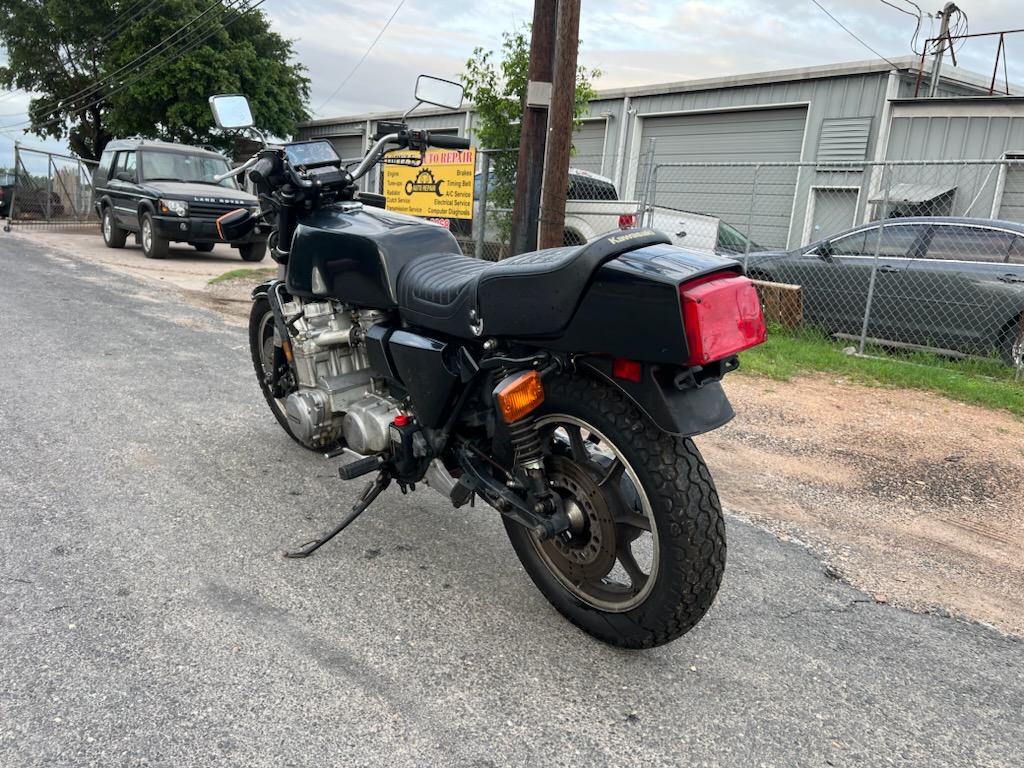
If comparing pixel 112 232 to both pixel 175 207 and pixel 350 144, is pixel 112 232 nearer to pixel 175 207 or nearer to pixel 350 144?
pixel 175 207

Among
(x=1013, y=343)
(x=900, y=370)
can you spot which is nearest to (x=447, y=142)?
(x=900, y=370)

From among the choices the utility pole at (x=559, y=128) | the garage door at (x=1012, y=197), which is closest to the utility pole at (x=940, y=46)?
the garage door at (x=1012, y=197)

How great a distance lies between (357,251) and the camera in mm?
3391

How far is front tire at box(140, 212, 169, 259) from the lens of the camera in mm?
13938

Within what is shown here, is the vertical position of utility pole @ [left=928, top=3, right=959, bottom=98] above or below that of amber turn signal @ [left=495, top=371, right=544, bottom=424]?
above

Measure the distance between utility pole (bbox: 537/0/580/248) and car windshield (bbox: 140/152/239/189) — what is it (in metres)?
8.89

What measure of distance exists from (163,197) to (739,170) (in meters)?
11.8

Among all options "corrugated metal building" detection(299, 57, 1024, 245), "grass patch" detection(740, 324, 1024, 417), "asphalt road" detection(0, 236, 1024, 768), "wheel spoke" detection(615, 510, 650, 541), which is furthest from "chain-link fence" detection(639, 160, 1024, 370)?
"wheel spoke" detection(615, 510, 650, 541)

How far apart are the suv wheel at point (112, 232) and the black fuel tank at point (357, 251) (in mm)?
13640

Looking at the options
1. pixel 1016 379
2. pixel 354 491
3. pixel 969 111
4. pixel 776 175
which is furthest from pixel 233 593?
pixel 776 175

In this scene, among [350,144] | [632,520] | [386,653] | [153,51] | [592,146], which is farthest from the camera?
[350,144]

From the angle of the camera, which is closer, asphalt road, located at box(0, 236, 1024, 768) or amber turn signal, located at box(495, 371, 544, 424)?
asphalt road, located at box(0, 236, 1024, 768)

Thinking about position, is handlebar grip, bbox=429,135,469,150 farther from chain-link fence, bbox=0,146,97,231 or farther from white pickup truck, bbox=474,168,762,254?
chain-link fence, bbox=0,146,97,231

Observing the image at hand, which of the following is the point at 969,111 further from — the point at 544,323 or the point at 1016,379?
the point at 544,323
